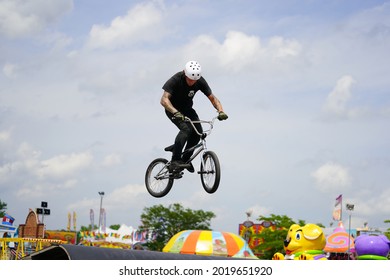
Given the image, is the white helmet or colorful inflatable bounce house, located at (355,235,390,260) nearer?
the white helmet

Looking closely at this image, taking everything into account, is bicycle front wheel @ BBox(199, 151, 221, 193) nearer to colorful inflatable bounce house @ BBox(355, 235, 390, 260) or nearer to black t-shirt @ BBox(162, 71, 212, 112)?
black t-shirt @ BBox(162, 71, 212, 112)

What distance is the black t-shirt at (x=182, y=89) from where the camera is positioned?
11.3 m

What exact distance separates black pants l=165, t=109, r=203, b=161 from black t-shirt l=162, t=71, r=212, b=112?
20 cm

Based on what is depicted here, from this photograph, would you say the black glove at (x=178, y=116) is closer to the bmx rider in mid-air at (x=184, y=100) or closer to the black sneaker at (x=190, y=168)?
the bmx rider in mid-air at (x=184, y=100)

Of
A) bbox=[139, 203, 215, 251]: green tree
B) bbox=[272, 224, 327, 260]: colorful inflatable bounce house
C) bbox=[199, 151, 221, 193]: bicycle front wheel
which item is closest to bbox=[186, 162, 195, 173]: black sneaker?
bbox=[199, 151, 221, 193]: bicycle front wheel

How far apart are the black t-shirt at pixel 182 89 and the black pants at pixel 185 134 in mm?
200

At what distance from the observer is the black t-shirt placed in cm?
1126

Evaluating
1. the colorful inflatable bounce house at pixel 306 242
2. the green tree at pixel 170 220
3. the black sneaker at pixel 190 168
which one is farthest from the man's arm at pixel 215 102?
the green tree at pixel 170 220

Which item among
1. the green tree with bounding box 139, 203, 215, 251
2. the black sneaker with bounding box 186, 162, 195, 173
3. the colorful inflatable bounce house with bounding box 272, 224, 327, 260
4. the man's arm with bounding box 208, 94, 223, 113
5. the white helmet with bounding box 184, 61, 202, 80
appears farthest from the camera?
the green tree with bounding box 139, 203, 215, 251

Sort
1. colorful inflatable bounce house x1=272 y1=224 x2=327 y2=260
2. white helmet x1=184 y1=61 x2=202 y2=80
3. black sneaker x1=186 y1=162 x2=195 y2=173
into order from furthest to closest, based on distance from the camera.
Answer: colorful inflatable bounce house x1=272 y1=224 x2=327 y2=260 → black sneaker x1=186 y1=162 x2=195 y2=173 → white helmet x1=184 y1=61 x2=202 y2=80

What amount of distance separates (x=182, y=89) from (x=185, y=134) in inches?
34.4

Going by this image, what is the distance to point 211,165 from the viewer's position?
1240cm

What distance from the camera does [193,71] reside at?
10.8m
